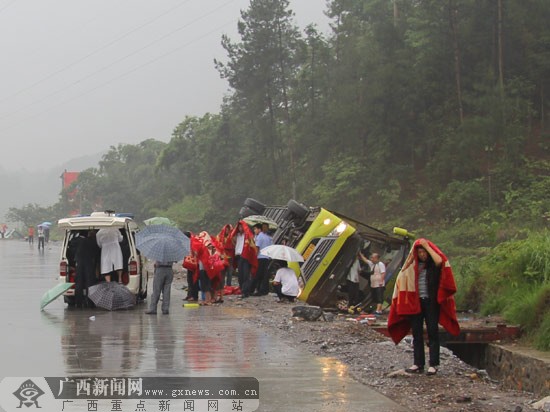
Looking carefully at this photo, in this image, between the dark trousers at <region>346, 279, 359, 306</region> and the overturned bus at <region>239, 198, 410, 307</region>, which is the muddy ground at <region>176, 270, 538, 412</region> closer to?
the overturned bus at <region>239, 198, 410, 307</region>

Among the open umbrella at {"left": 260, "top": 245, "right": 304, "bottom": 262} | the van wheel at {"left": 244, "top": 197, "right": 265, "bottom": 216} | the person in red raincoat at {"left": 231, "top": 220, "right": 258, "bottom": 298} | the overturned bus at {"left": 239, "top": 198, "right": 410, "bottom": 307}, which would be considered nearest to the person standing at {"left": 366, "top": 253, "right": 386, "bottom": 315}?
the overturned bus at {"left": 239, "top": 198, "right": 410, "bottom": 307}

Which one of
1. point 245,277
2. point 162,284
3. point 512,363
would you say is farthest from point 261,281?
point 512,363

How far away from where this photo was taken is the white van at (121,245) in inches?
680

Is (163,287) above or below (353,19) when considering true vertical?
below

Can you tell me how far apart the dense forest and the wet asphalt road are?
8.94 metres

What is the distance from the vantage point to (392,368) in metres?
10.6

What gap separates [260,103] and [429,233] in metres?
22.1

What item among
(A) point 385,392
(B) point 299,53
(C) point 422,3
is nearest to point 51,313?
(A) point 385,392

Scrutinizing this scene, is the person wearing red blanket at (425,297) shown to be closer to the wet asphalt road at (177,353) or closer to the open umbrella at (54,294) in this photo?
the wet asphalt road at (177,353)

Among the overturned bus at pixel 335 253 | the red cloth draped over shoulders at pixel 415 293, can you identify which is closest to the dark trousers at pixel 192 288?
the overturned bus at pixel 335 253

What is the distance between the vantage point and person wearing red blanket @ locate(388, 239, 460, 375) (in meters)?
9.92

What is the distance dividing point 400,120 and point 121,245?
104 ft

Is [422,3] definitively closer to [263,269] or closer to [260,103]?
[260,103]

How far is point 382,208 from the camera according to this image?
4659 cm
